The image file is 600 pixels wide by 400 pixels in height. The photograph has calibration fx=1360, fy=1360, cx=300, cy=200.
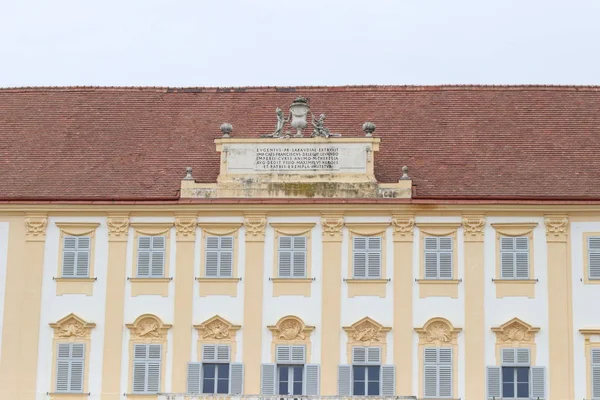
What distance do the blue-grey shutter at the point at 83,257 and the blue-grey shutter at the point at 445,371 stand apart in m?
10.7

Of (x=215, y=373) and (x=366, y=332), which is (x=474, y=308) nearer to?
(x=366, y=332)

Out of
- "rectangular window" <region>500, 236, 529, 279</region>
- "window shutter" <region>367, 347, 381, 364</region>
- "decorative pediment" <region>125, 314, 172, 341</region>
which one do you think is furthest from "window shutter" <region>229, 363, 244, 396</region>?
"rectangular window" <region>500, 236, 529, 279</region>

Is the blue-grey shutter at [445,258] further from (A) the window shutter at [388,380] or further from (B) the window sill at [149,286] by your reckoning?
(B) the window sill at [149,286]

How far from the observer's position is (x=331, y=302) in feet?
129

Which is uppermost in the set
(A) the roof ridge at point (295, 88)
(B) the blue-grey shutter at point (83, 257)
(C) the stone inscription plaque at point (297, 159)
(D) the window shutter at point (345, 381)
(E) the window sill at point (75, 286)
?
(A) the roof ridge at point (295, 88)

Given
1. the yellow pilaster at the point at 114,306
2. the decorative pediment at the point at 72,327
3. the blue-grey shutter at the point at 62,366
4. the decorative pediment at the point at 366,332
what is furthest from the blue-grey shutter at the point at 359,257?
the blue-grey shutter at the point at 62,366

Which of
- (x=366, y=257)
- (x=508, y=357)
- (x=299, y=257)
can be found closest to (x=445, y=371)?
(x=508, y=357)

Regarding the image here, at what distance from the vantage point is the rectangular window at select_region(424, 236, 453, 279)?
39.5 metres

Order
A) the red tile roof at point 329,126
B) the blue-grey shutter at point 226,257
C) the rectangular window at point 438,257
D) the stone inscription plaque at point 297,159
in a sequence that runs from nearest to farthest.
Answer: the rectangular window at point 438,257 → the blue-grey shutter at point 226,257 → the stone inscription plaque at point 297,159 → the red tile roof at point 329,126

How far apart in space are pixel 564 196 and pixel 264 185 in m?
8.82

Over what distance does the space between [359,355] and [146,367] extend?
617cm

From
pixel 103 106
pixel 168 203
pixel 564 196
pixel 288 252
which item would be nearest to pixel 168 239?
pixel 168 203

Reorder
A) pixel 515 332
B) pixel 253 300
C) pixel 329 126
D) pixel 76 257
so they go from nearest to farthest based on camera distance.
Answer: pixel 515 332
pixel 253 300
pixel 76 257
pixel 329 126

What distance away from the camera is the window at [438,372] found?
127 ft
